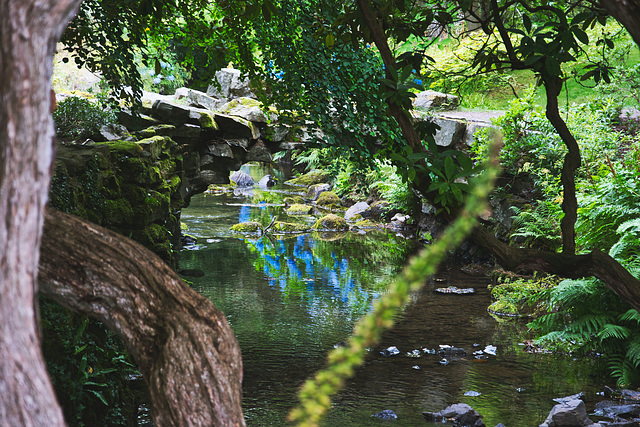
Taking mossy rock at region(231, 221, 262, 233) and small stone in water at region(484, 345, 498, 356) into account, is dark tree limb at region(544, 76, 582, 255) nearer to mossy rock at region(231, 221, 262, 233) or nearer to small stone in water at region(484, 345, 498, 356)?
small stone in water at region(484, 345, 498, 356)

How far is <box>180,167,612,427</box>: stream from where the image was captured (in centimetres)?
614

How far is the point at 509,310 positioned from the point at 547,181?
3.82 meters

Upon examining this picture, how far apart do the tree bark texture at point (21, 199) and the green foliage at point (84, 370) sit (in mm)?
3775

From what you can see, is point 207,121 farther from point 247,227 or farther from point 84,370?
point 84,370

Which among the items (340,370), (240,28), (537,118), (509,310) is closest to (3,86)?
(340,370)

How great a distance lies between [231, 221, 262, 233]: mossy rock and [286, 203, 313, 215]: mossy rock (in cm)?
352

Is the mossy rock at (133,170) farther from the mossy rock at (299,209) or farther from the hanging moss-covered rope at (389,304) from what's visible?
the mossy rock at (299,209)

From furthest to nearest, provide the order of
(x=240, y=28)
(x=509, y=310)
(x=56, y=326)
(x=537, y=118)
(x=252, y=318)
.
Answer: (x=537, y=118) < (x=509, y=310) < (x=252, y=318) < (x=240, y=28) < (x=56, y=326)

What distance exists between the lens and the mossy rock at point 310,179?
27.2 meters

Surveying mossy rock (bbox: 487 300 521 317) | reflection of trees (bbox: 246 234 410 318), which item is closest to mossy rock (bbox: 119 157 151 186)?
reflection of trees (bbox: 246 234 410 318)

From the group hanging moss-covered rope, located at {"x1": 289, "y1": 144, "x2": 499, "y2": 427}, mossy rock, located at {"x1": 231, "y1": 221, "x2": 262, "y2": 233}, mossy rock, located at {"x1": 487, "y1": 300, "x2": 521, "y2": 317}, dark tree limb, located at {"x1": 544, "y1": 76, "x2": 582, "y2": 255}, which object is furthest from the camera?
mossy rock, located at {"x1": 231, "y1": 221, "x2": 262, "y2": 233}

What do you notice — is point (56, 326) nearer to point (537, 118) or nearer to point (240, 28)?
point (240, 28)

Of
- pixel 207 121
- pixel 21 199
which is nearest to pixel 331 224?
pixel 207 121

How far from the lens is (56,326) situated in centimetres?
474
